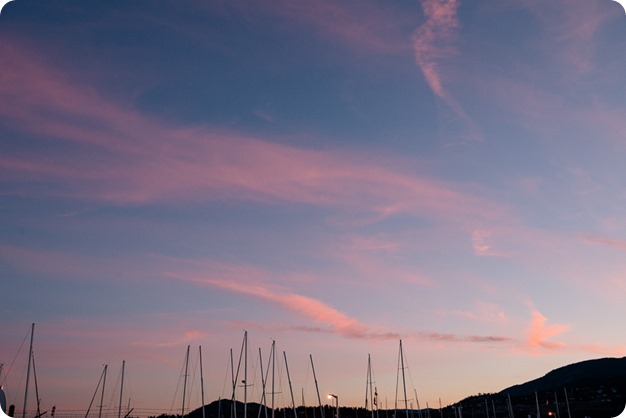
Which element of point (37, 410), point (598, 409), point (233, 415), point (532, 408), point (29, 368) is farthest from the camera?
point (532, 408)

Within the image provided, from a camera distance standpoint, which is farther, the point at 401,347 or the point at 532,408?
the point at 532,408

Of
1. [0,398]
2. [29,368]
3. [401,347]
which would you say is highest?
[401,347]

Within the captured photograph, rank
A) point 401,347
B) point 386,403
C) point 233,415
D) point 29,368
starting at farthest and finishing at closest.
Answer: point 386,403 < point 401,347 < point 233,415 < point 29,368

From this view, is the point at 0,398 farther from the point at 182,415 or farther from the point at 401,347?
the point at 401,347

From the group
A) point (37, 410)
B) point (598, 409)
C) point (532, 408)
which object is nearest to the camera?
point (37, 410)

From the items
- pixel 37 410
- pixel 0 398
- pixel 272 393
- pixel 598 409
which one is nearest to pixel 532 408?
pixel 598 409

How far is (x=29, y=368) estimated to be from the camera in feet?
174

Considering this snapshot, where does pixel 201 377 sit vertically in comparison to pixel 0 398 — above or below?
above

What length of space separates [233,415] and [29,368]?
1137 inches

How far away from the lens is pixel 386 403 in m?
119

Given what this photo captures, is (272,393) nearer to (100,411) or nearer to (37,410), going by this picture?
(100,411)

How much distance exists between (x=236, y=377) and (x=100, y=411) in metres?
18.8

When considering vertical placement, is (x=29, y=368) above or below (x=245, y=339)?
below

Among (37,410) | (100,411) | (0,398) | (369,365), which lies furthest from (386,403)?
(0,398)
